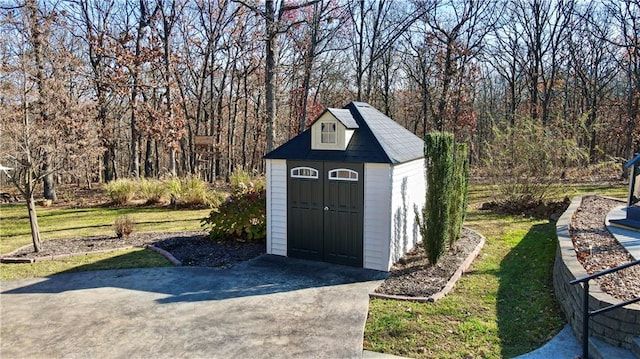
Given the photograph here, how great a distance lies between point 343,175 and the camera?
7477 millimetres

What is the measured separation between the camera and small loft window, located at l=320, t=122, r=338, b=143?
759 centimetres

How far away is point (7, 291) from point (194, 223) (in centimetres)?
551

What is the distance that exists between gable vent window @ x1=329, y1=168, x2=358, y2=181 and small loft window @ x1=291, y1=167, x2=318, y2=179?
1.03 ft

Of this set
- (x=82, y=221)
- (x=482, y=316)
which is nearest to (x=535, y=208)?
(x=482, y=316)

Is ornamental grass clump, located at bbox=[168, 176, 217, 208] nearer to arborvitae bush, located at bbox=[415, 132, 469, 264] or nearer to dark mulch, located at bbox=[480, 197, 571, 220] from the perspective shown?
arborvitae bush, located at bbox=[415, 132, 469, 264]

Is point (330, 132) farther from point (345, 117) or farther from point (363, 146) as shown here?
point (363, 146)

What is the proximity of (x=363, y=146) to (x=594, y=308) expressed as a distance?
13.4 feet

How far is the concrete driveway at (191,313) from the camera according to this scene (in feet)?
15.7

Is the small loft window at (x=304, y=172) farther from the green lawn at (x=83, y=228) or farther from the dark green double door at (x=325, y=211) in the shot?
the green lawn at (x=83, y=228)

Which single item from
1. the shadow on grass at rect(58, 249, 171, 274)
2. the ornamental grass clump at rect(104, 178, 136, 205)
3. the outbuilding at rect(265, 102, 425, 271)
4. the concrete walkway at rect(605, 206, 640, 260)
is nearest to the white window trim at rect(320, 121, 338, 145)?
the outbuilding at rect(265, 102, 425, 271)

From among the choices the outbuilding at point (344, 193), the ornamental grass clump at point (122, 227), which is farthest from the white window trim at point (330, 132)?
the ornamental grass clump at point (122, 227)

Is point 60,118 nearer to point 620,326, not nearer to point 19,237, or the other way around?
point 19,237

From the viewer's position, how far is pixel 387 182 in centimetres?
714

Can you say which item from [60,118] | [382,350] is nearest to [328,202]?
[382,350]
